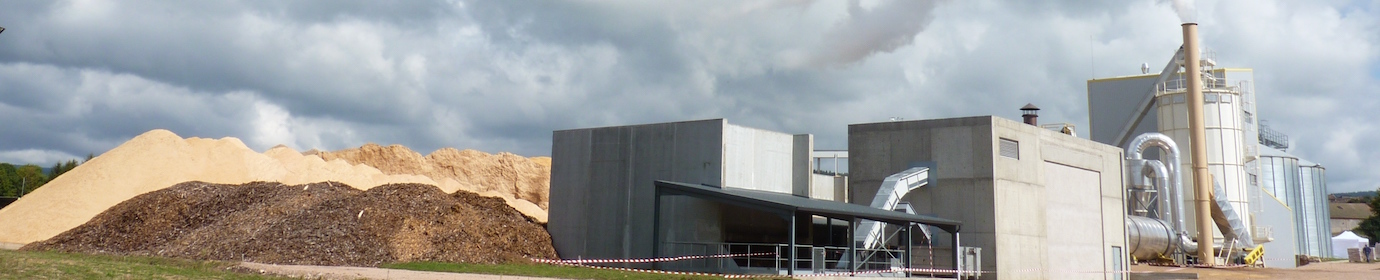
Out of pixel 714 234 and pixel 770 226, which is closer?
pixel 714 234

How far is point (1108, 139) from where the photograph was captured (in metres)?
65.2

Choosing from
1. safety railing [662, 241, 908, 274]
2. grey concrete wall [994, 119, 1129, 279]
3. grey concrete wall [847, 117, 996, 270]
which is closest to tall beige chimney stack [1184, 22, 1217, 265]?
grey concrete wall [994, 119, 1129, 279]

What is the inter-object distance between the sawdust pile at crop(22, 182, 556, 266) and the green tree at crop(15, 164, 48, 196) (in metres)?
60.2

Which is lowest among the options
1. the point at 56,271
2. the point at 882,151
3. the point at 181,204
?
the point at 56,271

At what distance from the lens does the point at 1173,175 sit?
4838 cm

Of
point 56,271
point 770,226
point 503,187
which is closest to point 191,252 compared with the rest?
point 56,271

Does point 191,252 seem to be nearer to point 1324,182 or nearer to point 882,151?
point 882,151

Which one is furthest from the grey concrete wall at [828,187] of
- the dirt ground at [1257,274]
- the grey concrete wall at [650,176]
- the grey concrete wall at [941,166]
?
the dirt ground at [1257,274]

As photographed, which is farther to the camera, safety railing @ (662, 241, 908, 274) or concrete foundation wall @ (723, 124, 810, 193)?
concrete foundation wall @ (723, 124, 810, 193)

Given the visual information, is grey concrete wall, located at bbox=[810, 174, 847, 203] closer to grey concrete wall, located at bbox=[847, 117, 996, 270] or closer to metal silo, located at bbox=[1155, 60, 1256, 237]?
grey concrete wall, located at bbox=[847, 117, 996, 270]

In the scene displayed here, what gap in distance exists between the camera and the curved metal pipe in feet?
153

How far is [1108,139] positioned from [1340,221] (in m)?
73.2

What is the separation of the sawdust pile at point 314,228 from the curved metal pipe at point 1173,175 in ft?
103

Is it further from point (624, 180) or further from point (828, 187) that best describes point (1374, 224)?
point (624, 180)
